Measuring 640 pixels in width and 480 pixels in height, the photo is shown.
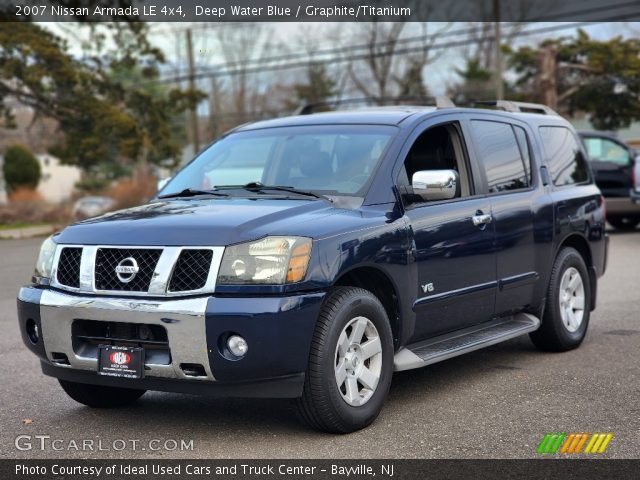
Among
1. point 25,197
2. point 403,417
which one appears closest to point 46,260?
point 403,417

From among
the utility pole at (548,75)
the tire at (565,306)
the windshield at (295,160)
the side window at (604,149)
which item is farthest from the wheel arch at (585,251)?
the utility pole at (548,75)

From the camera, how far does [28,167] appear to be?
36594 millimetres

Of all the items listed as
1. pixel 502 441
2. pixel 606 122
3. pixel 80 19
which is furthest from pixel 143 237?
pixel 606 122

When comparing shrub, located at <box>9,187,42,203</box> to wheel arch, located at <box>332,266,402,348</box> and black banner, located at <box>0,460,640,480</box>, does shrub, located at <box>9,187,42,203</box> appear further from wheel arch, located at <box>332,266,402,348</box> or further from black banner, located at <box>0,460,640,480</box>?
black banner, located at <box>0,460,640,480</box>

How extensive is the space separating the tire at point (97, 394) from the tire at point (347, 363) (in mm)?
1358

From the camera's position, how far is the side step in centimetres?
566

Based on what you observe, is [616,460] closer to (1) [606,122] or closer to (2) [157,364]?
(2) [157,364]

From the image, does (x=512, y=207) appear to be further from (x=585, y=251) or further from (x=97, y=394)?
(x=97, y=394)

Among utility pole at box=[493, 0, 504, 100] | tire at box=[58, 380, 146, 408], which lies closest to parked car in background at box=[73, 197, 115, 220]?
utility pole at box=[493, 0, 504, 100]

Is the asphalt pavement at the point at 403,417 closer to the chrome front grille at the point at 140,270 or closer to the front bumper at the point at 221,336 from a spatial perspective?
the front bumper at the point at 221,336

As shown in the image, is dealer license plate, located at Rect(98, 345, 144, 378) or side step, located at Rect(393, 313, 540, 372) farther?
side step, located at Rect(393, 313, 540, 372)

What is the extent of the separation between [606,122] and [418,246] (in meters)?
38.7

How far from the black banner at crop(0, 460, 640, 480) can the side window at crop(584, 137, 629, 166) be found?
1620 cm

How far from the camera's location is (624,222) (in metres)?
20.7
